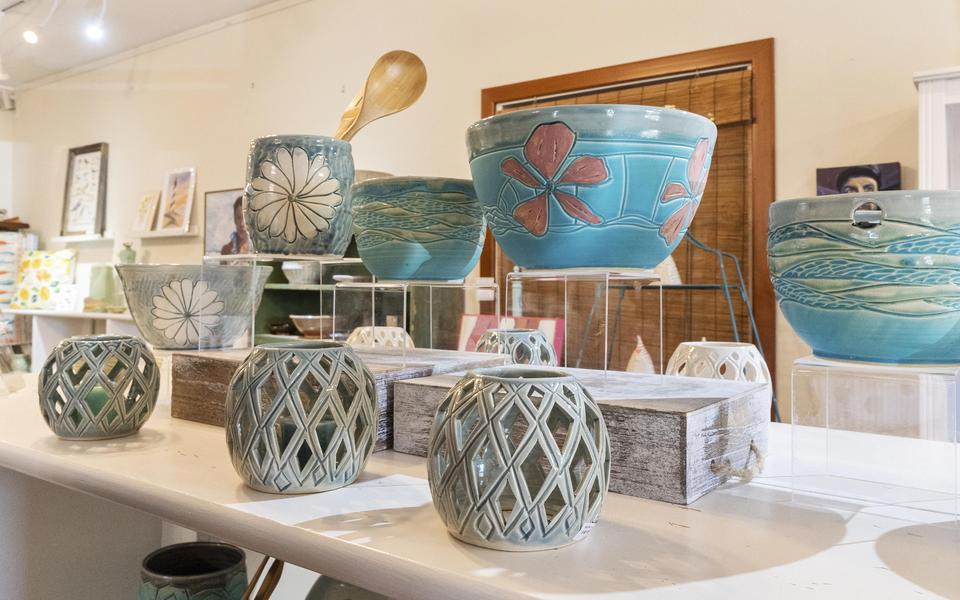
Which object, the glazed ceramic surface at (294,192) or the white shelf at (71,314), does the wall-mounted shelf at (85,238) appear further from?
the glazed ceramic surface at (294,192)

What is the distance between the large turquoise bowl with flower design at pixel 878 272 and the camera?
0.45m

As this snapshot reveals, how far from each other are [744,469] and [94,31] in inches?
180

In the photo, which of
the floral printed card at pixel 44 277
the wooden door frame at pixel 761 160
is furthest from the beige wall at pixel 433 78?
the floral printed card at pixel 44 277

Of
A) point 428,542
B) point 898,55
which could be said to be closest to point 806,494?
point 428,542

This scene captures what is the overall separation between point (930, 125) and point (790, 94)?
50 cm

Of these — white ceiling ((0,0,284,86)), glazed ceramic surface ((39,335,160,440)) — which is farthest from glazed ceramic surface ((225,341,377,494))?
white ceiling ((0,0,284,86))

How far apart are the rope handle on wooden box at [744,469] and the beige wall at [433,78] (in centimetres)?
161

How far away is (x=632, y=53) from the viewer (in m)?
2.39

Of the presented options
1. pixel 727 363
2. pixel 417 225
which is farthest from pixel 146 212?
pixel 727 363

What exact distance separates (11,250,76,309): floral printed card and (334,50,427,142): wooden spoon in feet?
15.4

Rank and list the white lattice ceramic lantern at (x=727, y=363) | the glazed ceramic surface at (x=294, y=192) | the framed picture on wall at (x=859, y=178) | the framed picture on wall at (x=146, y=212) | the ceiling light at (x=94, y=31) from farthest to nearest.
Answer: the framed picture on wall at (x=146, y=212)
the ceiling light at (x=94, y=31)
the framed picture on wall at (x=859, y=178)
the white lattice ceramic lantern at (x=727, y=363)
the glazed ceramic surface at (x=294, y=192)

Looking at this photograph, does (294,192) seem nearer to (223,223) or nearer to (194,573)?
(194,573)

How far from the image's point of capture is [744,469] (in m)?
0.58

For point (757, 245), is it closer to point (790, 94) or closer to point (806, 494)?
point (790, 94)
